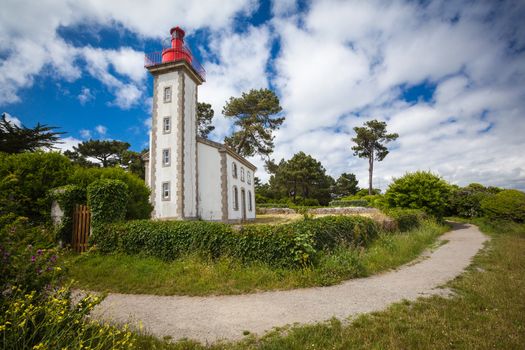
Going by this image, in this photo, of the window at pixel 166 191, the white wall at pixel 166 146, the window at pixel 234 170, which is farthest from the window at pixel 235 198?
the window at pixel 166 191

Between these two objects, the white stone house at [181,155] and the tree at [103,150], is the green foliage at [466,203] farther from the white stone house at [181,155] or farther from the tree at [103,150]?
the tree at [103,150]

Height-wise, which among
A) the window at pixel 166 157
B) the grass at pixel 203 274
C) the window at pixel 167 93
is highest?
the window at pixel 167 93

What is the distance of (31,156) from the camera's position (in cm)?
945

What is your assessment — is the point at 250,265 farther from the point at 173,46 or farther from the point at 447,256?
the point at 173,46

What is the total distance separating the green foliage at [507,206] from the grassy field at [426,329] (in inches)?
602

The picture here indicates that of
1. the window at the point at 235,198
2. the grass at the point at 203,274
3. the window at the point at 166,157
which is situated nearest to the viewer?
the grass at the point at 203,274

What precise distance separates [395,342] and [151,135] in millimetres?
19537

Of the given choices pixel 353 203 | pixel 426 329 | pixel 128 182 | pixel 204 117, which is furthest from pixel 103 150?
pixel 426 329

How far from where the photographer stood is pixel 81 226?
28.5ft

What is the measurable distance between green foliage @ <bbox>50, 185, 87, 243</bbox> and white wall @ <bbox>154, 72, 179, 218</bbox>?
8.78 metres

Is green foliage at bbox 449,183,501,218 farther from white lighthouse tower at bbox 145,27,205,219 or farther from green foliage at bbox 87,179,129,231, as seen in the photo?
green foliage at bbox 87,179,129,231

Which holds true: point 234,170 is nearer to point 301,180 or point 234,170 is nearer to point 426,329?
point 426,329

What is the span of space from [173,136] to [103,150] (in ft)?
88.2

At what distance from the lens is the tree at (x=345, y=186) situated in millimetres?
54312
